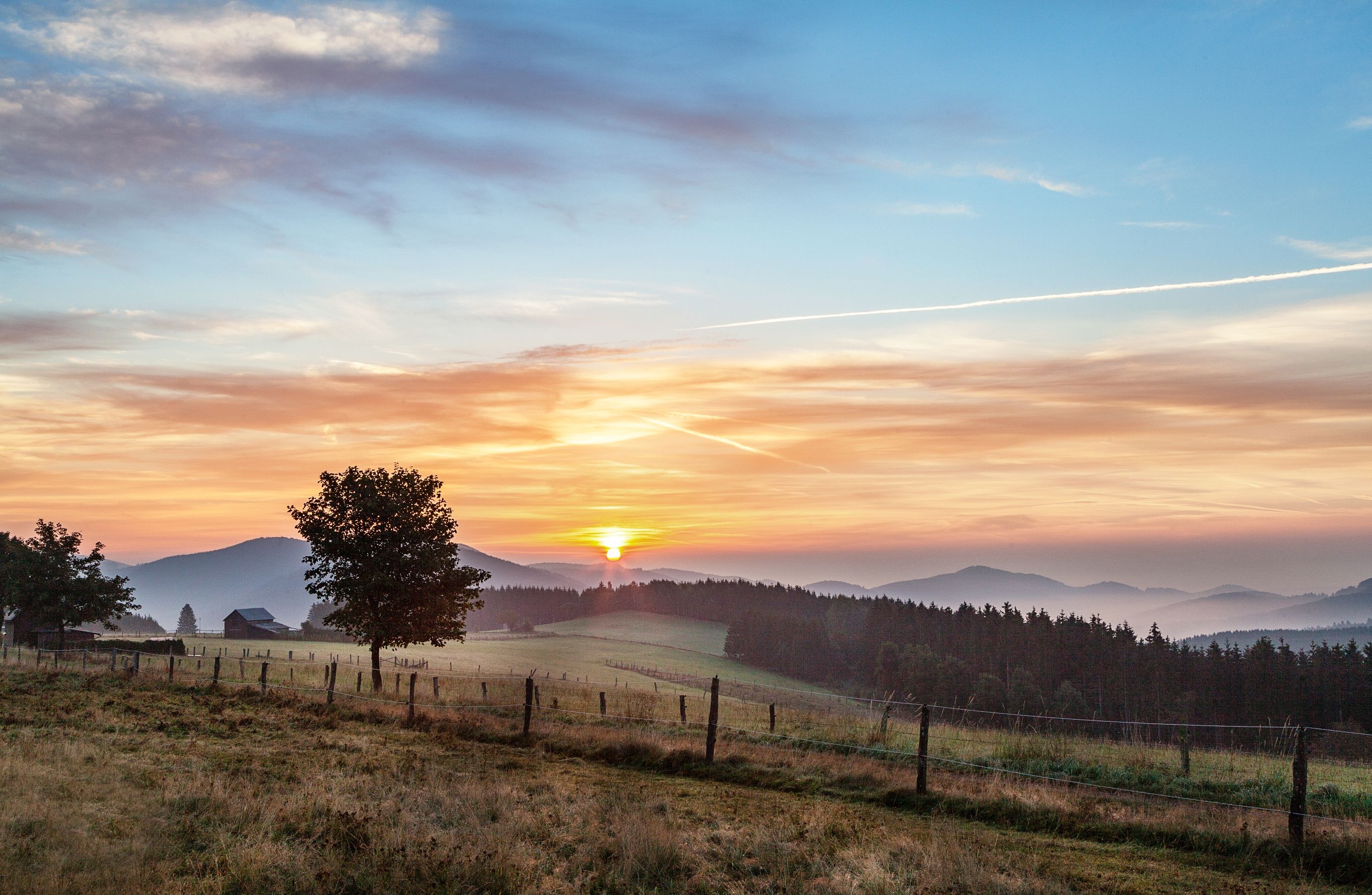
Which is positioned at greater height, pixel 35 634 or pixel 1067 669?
pixel 35 634

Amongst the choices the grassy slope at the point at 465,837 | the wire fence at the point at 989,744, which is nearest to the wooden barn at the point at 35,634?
the wire fence at the point at 989,744

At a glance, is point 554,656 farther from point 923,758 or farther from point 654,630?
point 923,758

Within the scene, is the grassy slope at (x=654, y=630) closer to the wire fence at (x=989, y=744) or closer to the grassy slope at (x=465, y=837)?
the wire fence at (x=989, y=744)

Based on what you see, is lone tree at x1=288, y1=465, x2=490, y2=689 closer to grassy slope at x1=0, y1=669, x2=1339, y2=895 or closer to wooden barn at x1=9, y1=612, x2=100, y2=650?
grassy slope at x1=0, y1=669, x2=1339, y2=895

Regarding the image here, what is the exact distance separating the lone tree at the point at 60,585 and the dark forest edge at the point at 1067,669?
206 feet

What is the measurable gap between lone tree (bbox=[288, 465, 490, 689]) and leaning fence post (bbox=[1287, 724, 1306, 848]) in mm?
36279

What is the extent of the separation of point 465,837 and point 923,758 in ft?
33.9

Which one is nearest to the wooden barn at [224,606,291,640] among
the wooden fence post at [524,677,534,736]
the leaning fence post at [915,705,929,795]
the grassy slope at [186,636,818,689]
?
the grassy slope at [186,636,818,689]

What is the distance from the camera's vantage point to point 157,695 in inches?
1208

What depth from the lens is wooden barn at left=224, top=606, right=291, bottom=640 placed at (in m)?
111

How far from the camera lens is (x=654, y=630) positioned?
562 feet

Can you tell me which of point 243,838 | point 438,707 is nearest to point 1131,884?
point 243,838

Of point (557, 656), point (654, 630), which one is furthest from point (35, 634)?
point (654, 630)

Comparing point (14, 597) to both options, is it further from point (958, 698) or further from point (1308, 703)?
point (1308, 703)
